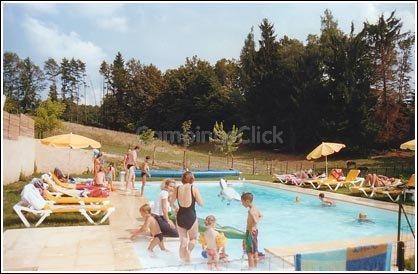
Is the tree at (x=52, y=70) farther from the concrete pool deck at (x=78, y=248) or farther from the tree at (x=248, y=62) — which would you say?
the concrete pool deck at (x=78, y=248)

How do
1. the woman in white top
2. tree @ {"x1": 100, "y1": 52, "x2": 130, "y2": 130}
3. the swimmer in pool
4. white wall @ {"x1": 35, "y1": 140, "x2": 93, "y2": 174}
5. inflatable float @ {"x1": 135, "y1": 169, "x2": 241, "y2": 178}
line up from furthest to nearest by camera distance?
1. tree @ {"x1": 100, "y1": 52, "x2": 130, "y2": 130}
2. inflatable float @ {"x1": 135, "y1": 169, "x2": 241, "y2": 178}
3. white wall @ {"x1": 35, "y1": 140, "x2": 93, "y2": 174}
4. the swimmer in pool
5. the woman in white top

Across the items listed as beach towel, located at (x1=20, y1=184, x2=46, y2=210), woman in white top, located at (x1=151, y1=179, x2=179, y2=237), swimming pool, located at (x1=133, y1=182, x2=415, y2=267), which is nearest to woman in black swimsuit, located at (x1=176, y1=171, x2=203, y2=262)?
swimming pool, located at (x1=133, y1=182, x2=415, y2=267)

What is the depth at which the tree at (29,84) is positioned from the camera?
63.3 meters

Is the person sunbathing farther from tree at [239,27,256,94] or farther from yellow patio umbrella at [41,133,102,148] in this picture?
tree at [239,27,256,94]

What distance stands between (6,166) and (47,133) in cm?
2305

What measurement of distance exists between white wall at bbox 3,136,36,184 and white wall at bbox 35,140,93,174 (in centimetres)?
97

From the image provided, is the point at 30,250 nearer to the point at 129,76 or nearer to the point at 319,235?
the point at 319,235

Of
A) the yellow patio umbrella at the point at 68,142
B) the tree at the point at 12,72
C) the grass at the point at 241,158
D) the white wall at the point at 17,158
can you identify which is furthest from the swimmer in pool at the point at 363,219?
the tree at the point at 12,72

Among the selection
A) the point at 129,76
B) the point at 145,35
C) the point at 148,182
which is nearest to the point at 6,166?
the point at 148,182

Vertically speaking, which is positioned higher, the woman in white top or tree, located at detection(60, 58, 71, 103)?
tree, located at detection(60, 58, 71, 103)

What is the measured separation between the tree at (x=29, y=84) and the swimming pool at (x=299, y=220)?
180ft

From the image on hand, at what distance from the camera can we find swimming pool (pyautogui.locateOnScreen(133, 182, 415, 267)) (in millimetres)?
10075

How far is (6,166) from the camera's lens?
13.1m

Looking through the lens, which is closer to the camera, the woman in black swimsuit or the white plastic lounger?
the woman in black swimsuit
